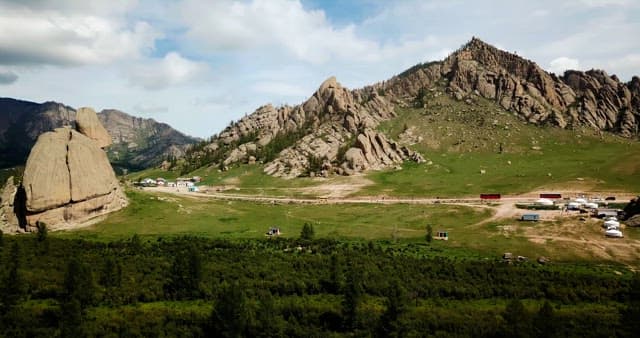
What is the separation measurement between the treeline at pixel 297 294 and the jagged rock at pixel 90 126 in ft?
145

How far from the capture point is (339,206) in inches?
4892

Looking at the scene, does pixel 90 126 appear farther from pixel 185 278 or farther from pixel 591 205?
pixel 591 205

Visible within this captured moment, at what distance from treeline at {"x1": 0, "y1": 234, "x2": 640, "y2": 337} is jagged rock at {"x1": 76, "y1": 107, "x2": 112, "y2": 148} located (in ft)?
145

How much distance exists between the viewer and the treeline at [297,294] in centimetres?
5072

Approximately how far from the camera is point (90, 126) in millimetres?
118188

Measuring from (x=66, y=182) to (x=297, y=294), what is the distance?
66.4 meters

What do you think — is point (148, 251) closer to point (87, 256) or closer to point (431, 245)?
point (87, 256)

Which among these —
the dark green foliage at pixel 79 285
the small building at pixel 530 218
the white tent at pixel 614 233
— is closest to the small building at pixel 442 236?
the small building at pixel 530 218

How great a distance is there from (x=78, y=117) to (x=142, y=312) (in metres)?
81.1

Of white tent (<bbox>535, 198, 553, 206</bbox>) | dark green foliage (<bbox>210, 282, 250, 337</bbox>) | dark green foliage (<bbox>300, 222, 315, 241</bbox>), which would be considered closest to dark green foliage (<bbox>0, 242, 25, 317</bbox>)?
dark green foliage (<bbox>210, 282, 250, 337</bbox>)

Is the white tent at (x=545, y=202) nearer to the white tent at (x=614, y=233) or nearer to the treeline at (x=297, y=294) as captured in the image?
the white tent at (x=614, y=233)

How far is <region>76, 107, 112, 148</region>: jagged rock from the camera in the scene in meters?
118

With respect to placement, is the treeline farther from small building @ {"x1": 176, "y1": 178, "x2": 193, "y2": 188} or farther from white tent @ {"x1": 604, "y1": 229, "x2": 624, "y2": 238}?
small building @ {"x1": 176, "y1": 178, "x2": 193, "y2": 188}

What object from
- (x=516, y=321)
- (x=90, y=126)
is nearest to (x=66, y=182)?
(x=90, y=126)
